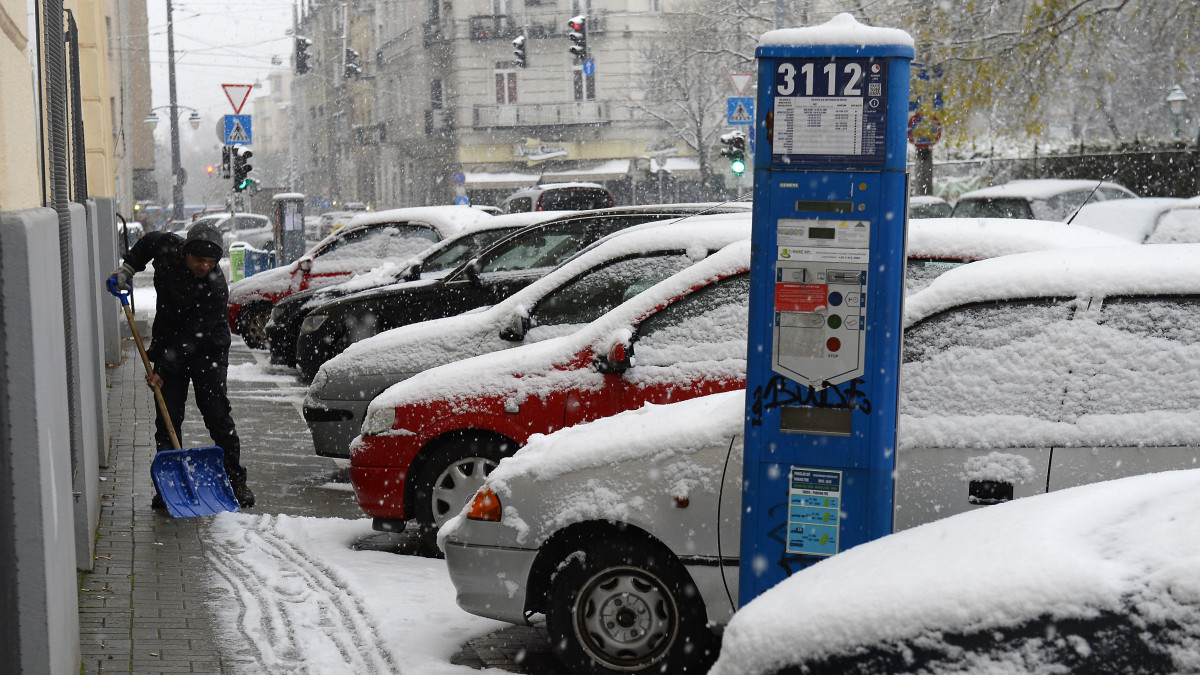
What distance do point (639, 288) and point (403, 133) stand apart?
5498cm

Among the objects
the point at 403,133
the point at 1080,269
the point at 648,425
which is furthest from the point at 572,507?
the point at 403,133

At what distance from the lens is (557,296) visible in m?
7.67

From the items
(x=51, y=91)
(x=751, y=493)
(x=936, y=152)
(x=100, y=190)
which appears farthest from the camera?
(x=936, y=152)

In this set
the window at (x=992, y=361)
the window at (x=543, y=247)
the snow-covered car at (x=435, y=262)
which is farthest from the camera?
the snow-covered car at (x=435, y=262)

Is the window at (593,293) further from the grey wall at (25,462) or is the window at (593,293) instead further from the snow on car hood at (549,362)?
the grey wall at (25,462)

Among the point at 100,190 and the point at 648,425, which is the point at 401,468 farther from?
the point at 100,190

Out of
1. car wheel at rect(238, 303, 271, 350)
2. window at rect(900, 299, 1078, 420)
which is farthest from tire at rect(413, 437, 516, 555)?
car wheel at rect(238, 303, 271, 350)

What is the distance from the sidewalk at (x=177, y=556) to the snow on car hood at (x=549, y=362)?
0.99 m

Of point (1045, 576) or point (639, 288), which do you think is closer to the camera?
point (1045, 576)

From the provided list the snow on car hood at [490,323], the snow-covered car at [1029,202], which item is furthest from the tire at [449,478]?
the snow-covered car at [1029,202]

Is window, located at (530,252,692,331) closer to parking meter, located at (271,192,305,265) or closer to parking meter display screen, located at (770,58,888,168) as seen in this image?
parking meter display screen, located at (770,58,888,168)

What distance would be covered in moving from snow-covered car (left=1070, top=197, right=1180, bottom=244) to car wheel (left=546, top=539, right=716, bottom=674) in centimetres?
1334

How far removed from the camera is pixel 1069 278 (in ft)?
15.5

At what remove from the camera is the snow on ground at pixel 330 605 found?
523 cm
